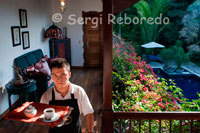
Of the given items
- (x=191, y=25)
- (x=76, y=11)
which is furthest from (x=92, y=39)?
(x=191, y=25)

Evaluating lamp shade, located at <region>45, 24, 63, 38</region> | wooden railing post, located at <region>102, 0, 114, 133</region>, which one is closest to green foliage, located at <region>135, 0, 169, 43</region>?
lamp shade, located at <region>45, 24, 63, 38</region>

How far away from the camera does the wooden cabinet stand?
685cm

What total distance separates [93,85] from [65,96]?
423cm

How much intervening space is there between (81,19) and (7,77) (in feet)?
13.2

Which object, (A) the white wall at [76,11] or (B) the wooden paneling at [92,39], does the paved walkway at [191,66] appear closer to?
(B) the wooden paneling at [92,39]

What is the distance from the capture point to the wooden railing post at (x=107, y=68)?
165 centimetres

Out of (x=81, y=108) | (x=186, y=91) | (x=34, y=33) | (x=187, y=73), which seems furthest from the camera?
(x=187, y=73)

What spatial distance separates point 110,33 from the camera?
170cm

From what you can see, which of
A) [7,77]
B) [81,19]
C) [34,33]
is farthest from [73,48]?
[7,77]

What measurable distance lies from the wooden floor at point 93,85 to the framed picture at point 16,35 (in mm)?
2079

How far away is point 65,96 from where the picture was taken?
5.07 feet

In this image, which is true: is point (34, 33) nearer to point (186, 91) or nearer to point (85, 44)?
point (85, 44)

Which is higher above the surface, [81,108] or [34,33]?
[34,33]

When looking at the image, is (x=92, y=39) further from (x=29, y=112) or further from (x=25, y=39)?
(x=29, y=112)
